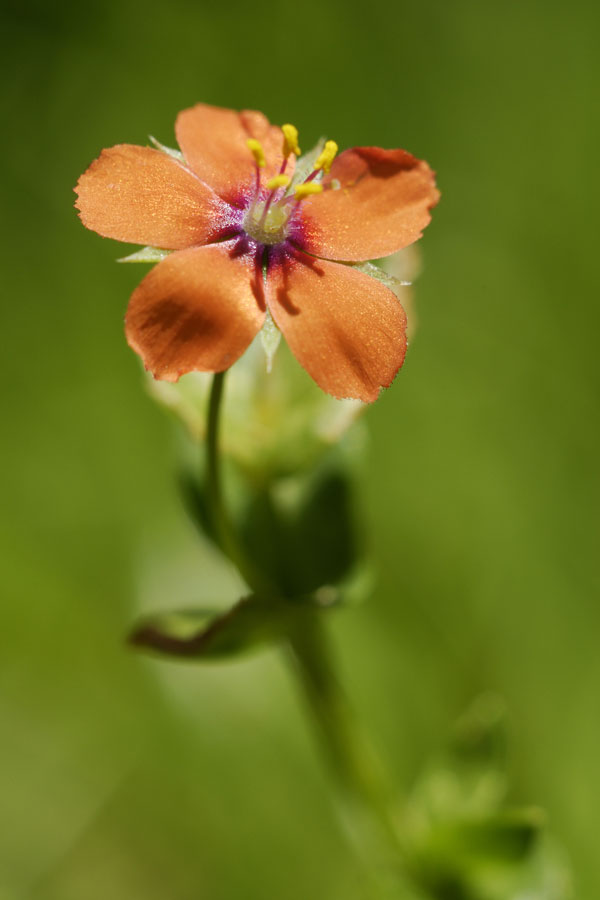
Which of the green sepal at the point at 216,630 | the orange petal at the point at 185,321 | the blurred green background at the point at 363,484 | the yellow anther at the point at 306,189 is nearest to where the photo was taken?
the orange petal at the point at 185,321

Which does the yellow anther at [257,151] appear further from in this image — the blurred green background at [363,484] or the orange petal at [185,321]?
the blurred green background at [363,484]

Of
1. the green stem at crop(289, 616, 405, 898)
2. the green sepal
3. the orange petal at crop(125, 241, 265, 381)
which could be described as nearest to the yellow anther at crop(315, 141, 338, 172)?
the orange petal at crop(125, 241, 265, 381)

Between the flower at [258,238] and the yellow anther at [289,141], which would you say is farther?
the yellow anther at [289,141]

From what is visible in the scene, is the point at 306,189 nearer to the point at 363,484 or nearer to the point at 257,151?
the point at 257,151

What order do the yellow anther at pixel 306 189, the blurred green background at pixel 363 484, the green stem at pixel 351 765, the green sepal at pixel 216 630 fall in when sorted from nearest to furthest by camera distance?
the yellow anther at pixel 306 189 < the green sepal at pixel 216 630 < the green stem at pixel 351 765 < the blurred green background at pixel 363 484

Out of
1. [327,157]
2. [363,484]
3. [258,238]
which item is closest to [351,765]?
[363,484]

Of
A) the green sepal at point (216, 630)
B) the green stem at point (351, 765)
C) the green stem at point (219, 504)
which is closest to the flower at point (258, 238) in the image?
the green stem at point (219, 504)
